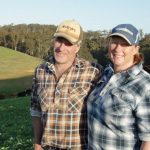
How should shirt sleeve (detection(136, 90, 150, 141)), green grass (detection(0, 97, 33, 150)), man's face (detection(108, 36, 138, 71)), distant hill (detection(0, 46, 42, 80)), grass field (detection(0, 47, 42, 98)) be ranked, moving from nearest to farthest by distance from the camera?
shirt sleeve (detection(136, 90, 150, 141)) → man's face (detection(108, 36, 138, 71)) → green grass (detection(0, 97, 33, 150)) → grass field (detection(0, 47, 42, 98)) → distant hill (detection(0, 46, 42, 80))

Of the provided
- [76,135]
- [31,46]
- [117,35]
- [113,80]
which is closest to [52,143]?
[76,135]

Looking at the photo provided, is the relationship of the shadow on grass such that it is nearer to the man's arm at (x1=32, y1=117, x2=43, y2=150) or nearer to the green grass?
the green grass

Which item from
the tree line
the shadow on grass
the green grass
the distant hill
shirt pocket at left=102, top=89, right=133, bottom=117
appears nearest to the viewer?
shirt pocket at left=102, top=89, right=133, bottom=117

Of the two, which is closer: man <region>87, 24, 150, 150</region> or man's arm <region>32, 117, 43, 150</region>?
man <region>87, 24, 150, 150</region>

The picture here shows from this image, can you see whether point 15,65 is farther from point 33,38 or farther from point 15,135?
point 15,135

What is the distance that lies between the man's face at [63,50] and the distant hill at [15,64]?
109015 mm

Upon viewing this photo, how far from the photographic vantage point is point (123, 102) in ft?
18.2

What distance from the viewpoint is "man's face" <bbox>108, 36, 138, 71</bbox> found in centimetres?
573

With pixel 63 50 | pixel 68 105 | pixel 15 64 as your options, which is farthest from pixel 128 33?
pixel 15 64

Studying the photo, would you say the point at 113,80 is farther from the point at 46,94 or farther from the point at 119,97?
the point at 46,94

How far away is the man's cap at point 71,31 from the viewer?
6.48 meters

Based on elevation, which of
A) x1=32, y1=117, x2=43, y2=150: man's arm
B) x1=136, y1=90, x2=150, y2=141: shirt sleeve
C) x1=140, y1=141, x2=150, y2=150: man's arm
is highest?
x1=136, y1=90, x2=150, y2=141: shirt sleeve

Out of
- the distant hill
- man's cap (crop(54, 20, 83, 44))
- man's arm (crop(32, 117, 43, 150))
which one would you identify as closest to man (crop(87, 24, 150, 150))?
man's cap (crop(54, 20, 83, 44))

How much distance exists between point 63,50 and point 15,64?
417 ft
